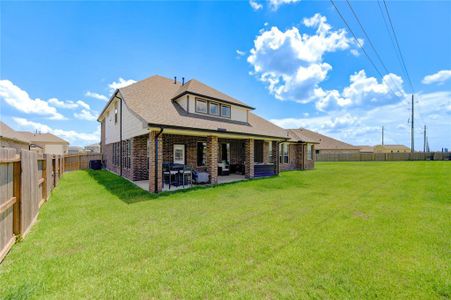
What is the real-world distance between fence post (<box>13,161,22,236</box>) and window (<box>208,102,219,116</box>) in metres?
10.9

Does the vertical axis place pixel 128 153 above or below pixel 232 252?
above

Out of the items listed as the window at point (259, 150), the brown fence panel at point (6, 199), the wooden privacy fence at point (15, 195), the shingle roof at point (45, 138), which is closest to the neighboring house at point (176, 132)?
the window at point (259, 150)

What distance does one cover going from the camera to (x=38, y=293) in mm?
2680

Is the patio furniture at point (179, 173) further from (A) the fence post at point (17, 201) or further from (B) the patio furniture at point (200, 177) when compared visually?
(A) the fence post at point (17, 201)

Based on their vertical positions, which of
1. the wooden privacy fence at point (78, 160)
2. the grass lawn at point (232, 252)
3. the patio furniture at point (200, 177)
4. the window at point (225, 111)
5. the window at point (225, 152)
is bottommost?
the grass lawn at point (232, 252)

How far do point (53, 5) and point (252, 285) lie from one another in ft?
42.4

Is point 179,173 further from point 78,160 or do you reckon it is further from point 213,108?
point 78,160

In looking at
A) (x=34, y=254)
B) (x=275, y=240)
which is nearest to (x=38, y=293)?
(x=34, y=254)

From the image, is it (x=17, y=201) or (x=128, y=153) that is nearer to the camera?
(x=17, y=201)

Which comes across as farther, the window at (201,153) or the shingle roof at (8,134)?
the shingle roof at (8,134)

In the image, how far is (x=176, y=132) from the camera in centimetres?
1018

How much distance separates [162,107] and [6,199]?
9089 millimetres

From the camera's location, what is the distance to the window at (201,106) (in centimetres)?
1348

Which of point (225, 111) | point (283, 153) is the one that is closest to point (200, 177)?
point (225, 111)
